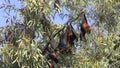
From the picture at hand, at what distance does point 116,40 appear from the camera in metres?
8.77

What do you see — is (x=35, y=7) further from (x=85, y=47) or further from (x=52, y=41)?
(x=85, y=47)

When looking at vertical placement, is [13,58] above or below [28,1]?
below

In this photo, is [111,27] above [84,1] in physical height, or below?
below

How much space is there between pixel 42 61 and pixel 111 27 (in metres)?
2.34

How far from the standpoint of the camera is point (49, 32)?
19.8 ft

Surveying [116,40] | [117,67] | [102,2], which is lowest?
[117,67]

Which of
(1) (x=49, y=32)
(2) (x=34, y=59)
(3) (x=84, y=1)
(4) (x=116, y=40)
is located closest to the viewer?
(2) (x=34, y=59)

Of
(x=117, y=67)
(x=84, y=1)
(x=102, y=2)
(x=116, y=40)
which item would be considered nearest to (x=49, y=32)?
(x=84, y=1)

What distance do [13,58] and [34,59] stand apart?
29 cm

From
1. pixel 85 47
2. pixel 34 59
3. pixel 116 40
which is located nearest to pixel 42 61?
pixel 34 59

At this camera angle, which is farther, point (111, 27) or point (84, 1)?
point (111, 27)

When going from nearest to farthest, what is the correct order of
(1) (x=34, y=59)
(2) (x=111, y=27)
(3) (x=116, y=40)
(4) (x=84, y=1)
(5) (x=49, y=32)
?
1. (1) (x=34, y=59)
2. (5) (x=49, y=32)
3. (4) (x=84, y=1)
4. (2) (x=111, y=27)
5. (3) (x=116, y=40)

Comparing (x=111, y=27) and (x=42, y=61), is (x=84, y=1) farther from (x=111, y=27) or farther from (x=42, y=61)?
(x=42, y=61)

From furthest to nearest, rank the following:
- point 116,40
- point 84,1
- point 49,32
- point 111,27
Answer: point 116,40, point 111,27, point 84,1, point 49,32
